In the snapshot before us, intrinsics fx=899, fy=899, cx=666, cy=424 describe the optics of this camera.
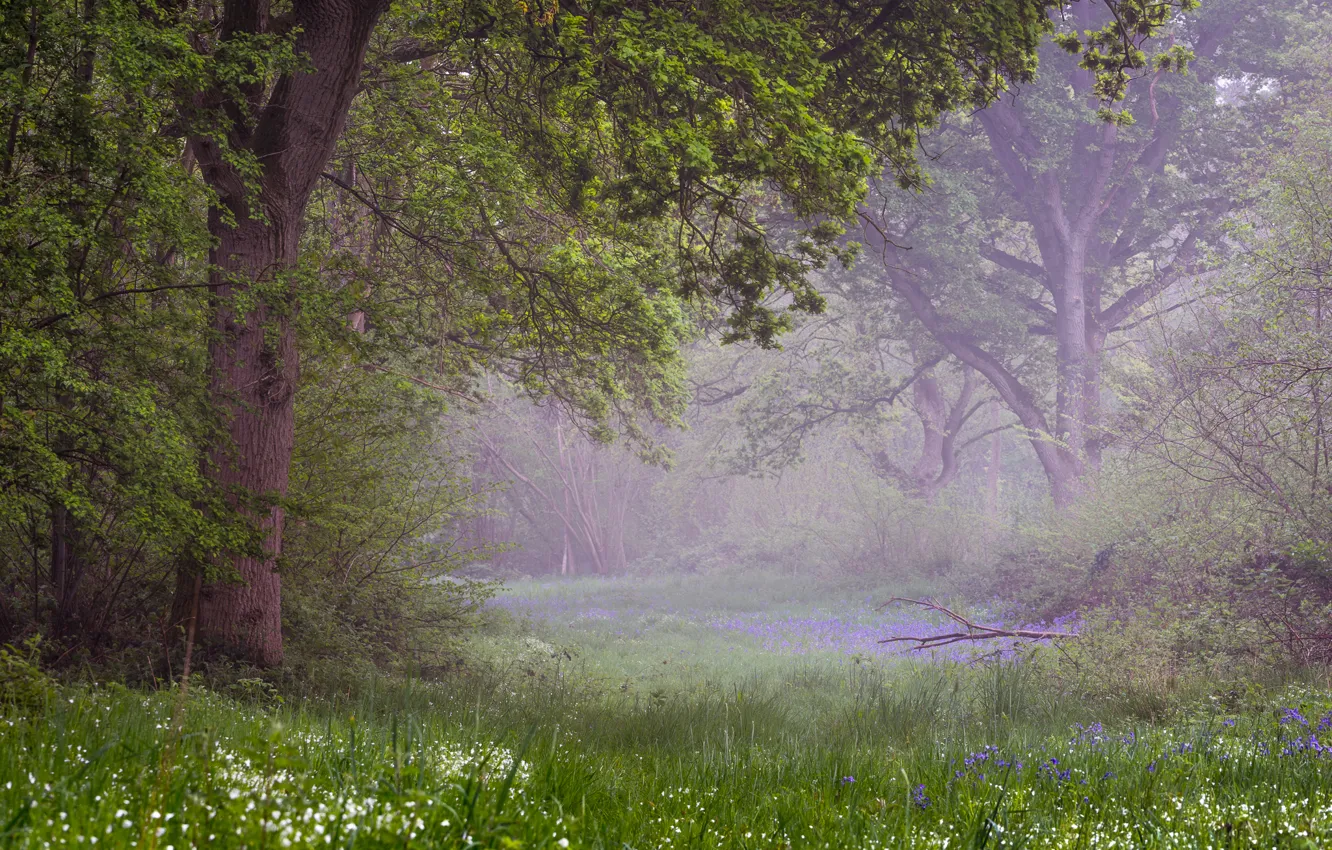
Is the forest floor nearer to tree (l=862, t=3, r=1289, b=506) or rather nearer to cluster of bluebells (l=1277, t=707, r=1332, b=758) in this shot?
cluster of bluebells (l=1277, t=707, r=1332, b=758)

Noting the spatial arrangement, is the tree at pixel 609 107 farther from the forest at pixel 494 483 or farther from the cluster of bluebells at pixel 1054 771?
the cluster of bluebells at pixel 1054 771

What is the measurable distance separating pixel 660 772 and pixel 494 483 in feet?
28.5

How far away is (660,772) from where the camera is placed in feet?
14.6

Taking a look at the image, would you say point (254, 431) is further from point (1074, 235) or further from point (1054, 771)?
point (1074, 235)

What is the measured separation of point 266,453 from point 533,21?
4.62 metres

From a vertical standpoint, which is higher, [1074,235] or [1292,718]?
[1074,235]

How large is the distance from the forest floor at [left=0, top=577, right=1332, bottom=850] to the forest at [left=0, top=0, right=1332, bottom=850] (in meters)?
0.04

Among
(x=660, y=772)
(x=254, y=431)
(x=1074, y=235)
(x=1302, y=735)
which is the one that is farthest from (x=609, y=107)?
(x=1074, y=235)

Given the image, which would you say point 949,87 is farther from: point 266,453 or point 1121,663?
point 266,453

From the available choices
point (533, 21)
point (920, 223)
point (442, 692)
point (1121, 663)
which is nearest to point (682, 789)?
point (442, 692)

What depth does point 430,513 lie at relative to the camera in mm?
12422

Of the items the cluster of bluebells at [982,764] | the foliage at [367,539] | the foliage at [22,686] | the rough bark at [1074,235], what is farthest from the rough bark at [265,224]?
the rough bark at [1074,235]

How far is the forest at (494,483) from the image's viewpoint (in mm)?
3471

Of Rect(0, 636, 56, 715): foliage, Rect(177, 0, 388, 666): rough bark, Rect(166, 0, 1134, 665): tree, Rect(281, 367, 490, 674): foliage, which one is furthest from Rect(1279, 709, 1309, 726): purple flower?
Rect(281, 367, 490, 674): foliage
